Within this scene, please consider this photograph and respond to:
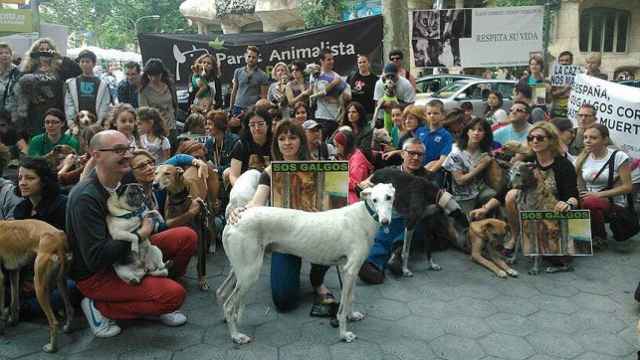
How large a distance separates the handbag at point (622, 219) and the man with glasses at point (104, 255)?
4883 mm

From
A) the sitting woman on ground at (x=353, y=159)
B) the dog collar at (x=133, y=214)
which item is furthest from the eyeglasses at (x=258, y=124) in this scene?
the dog collar at (x=133, y=214)

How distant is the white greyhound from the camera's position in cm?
389

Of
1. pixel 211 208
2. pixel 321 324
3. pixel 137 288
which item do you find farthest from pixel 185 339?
pixel 211 208

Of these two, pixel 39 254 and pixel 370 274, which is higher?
pixel 39 254

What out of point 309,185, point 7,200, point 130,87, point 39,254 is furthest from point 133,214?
point 130,87

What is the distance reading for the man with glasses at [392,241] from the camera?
5230 millimetres

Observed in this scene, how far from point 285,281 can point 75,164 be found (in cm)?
271

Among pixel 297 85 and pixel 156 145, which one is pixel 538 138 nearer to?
pixel 156 145

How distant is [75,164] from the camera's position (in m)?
5.57

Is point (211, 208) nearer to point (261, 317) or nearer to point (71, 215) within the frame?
point (261, 317)

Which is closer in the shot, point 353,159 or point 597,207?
point 353,159

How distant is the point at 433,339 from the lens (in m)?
4.16

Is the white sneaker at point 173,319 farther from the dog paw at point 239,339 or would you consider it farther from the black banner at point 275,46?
the black banner at point 275,46

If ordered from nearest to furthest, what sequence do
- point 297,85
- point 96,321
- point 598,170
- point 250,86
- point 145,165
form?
point 96,321 < point 145,165 < point 598,170 < point 297,85 < point 250,86
